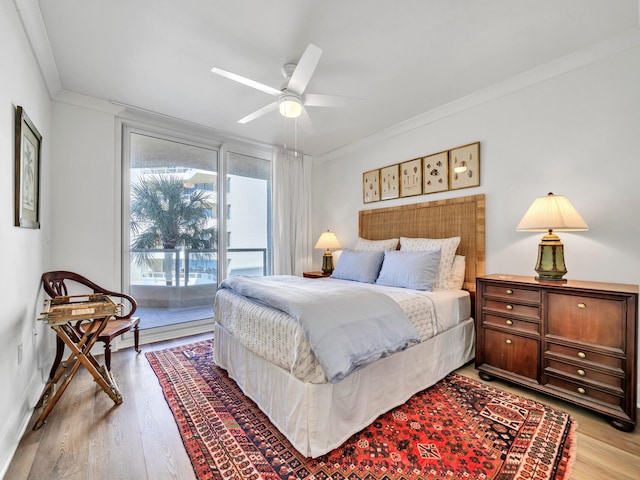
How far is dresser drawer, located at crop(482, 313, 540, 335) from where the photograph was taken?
215cm

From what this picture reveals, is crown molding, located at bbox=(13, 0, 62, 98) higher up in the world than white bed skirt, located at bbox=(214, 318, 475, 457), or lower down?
higher up

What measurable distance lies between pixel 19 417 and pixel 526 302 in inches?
136

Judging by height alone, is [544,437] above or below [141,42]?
below

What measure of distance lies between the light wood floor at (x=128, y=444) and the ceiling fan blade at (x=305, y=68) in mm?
2467

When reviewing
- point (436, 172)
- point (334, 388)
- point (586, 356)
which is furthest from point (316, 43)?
point (586, 356)

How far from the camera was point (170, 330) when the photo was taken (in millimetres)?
3543

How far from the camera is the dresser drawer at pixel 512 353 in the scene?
7.01 ft

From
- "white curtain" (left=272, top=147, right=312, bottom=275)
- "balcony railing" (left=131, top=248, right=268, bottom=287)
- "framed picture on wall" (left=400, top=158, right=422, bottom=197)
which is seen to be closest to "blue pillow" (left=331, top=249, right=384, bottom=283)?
"framed picture on wall" (left=400, top=158, right=422, bottom=197)

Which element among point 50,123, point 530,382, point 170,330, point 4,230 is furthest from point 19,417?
point 530,382

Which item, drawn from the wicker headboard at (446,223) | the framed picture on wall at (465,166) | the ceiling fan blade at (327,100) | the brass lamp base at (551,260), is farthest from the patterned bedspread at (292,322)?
the ceiling fan blade at (327,100)

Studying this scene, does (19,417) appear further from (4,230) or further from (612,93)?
(612,93)

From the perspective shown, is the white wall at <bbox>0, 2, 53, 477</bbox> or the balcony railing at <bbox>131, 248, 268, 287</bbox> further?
A: the balcony railing at <bbox>131, 248, 268, 287</bbox>

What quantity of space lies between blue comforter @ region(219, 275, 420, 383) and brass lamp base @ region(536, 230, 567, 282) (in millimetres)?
1204

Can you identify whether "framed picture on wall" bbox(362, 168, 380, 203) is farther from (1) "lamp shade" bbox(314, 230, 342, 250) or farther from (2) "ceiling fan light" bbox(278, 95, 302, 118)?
(2) "ceiling fan light" bbox(278, 95, 302, 118)
